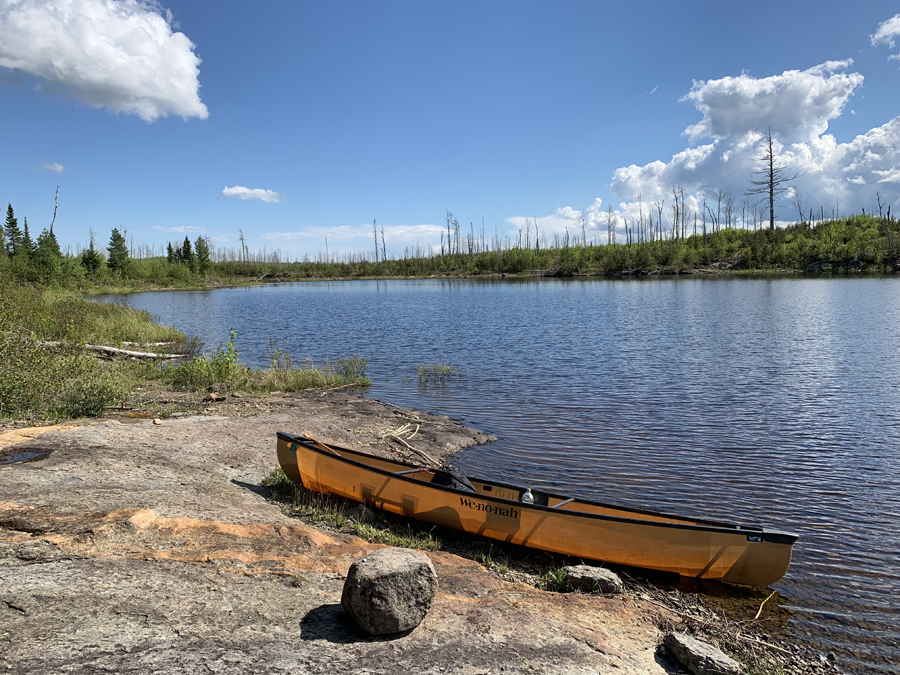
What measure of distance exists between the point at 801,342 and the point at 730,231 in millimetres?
90996

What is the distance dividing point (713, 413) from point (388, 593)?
1222 cm

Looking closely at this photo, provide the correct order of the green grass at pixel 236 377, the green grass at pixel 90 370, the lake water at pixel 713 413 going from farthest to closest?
the green grass at pixel 236 377, the green grass at pixel 90 370, the lake water at pixel 713 413

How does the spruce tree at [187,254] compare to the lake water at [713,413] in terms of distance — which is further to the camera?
the spruce tree at [187,254]

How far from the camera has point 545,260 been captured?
351 ft

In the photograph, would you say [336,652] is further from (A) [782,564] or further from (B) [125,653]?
(A) [782,564]

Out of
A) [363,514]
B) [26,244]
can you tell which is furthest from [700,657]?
[26,244]

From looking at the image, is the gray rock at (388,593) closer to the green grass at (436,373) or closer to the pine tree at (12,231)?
the green grass at (436,373)

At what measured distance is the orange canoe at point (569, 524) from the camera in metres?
6.29

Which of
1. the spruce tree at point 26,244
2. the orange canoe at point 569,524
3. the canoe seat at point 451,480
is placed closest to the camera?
the orange canoe at point 569,524

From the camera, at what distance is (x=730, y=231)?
103062 millimetres

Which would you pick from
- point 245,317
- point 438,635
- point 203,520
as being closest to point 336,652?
point 438,635

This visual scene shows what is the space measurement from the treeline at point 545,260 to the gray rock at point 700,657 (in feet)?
171

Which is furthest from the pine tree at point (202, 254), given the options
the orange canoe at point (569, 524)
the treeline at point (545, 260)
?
the orange canoe at point (569, 524)

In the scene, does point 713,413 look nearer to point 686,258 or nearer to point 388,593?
point 388,593
